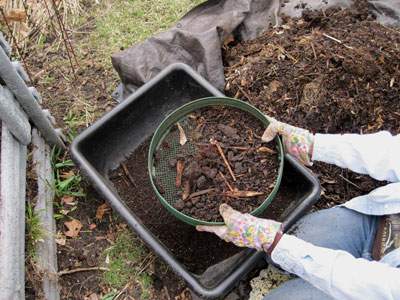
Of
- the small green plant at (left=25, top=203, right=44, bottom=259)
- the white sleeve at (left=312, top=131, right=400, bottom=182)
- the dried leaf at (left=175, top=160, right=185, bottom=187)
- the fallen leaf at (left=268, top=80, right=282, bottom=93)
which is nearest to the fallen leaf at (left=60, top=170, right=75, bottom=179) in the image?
the small green plant at (left=25, top=203, right=44, bottom=259)

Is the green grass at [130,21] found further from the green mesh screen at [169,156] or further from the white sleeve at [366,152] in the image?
the white sleeve at [366,152]

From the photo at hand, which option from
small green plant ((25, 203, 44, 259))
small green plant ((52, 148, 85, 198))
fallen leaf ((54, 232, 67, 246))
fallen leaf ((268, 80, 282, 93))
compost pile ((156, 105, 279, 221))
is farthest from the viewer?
fallen leaf ((268, 80, 282, 93))

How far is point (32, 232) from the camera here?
1.92m

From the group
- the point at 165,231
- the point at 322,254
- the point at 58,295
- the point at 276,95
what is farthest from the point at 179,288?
the point at 276,95

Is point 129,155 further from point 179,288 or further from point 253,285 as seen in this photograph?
point 253,285

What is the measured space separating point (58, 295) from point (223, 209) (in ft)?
2.95

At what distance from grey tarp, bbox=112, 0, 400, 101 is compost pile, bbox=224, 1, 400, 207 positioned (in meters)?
0.15

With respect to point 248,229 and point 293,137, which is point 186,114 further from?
point 248,229

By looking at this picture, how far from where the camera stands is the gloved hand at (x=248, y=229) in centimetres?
158

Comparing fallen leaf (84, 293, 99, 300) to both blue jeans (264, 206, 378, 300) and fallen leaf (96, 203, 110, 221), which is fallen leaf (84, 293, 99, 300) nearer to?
fallen leaf (96, 203, 110, 221)

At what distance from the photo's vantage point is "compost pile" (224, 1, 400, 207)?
2.27 m

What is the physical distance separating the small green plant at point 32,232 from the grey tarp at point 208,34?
89cm

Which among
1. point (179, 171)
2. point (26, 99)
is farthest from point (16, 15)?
point (179, 171)

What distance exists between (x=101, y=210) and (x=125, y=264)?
298 mm
